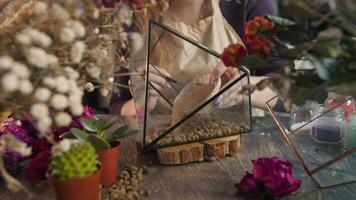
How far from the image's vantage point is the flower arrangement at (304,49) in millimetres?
420

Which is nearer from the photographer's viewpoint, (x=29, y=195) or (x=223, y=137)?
(x=29, y=195)

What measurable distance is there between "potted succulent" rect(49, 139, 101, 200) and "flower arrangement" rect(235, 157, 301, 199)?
0.68 ft

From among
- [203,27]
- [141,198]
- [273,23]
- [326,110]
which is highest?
[203,27]

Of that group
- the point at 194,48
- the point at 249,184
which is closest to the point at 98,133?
the point at 249,184

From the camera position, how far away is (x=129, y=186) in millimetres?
599

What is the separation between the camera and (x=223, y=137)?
72cm

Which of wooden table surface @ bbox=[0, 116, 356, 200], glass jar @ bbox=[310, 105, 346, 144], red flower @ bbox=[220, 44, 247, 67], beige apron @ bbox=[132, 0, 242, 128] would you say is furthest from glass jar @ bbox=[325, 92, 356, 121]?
red flower @ bbox=[220, 44, 247, 67]

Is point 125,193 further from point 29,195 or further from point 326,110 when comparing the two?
point 326,110

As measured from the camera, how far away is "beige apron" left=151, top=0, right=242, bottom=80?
2.78ft

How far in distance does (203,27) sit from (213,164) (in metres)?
0.62

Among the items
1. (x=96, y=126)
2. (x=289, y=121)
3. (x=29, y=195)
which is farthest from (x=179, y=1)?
(x=29, y=195)

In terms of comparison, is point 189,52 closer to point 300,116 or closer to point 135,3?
point 300,116

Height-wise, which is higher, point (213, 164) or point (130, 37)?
point (130, 37)

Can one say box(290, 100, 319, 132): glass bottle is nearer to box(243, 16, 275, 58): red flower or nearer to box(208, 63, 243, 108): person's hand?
box(208, 63, 243, 108): person's hand
